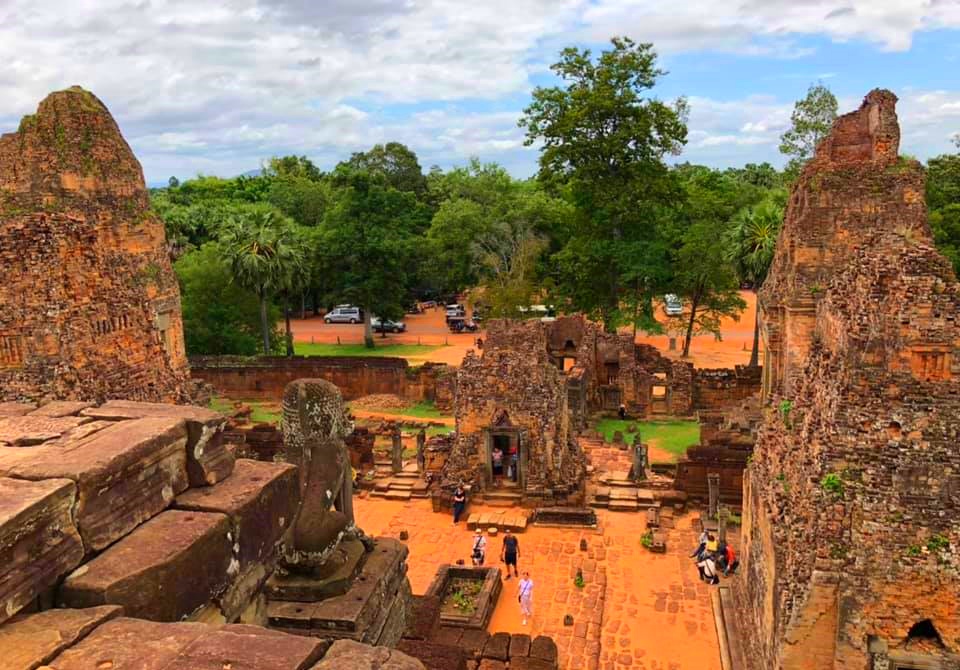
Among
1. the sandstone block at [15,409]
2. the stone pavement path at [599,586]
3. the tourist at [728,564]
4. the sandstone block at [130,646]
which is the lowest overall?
the stone pavement path at [599,586]

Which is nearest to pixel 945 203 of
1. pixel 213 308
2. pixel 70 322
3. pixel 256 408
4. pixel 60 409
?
pixel 256 408

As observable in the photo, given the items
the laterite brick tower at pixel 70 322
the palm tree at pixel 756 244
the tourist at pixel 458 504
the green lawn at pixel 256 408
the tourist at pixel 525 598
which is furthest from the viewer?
the green lawn at pixel 256 408

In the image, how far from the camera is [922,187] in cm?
1764

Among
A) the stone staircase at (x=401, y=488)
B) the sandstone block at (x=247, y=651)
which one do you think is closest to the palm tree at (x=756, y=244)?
the stone staircase at (x=401, y=488)

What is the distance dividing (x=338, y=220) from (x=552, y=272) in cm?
1308

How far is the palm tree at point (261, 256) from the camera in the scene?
35.6 metres

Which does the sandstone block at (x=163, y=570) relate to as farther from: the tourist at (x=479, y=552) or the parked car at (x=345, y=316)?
the parked car at (x=345, y=316)

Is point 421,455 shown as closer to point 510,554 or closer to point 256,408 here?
point 510,554

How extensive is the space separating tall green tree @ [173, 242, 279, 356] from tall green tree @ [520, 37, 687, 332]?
17037 mm

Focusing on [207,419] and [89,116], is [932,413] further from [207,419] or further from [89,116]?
[89,116]

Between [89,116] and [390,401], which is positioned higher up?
Result: [89,116]

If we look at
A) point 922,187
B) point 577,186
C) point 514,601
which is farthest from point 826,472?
point 577,186

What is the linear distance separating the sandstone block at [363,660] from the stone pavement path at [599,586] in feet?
35.0

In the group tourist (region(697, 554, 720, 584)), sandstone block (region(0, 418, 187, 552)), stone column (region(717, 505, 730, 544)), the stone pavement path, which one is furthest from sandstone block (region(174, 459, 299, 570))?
stone column (region(717, 505, 730, 544))
